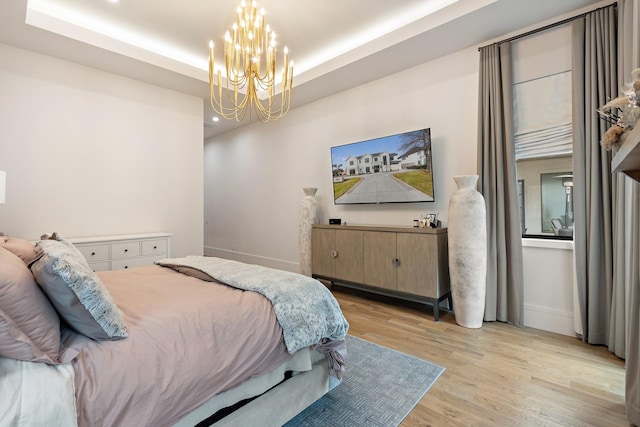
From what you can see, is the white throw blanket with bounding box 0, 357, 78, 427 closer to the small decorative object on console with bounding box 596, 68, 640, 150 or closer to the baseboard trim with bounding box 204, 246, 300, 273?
the small decorative object on console with bounding box 596, 68, 640, 150

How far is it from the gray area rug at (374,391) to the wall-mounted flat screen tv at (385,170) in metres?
1.79

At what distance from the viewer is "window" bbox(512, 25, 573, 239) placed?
8.98 ft

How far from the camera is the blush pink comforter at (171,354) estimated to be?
40.0 inches

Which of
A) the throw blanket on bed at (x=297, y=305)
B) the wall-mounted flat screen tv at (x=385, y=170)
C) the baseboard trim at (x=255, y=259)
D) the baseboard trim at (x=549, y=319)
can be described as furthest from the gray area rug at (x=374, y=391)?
the baseboard trim at (x=255, y=259)

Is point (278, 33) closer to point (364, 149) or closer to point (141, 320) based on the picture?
point (364, 149)

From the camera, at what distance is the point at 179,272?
2.27 m

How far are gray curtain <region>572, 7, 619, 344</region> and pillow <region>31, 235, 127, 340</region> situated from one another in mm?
3175

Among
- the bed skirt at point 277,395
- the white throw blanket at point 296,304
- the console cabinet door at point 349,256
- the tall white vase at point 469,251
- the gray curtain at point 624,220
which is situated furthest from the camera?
the console cabinet door at point 349,256

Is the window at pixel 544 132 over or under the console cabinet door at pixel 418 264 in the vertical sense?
over

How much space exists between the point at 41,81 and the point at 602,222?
5.36 meters

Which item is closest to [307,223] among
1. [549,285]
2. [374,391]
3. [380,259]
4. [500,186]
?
[380,259]

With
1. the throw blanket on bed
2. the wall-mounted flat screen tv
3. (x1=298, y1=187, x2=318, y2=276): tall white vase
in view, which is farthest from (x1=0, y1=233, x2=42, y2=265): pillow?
the wall-mounted flat screen tv

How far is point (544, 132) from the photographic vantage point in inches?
112

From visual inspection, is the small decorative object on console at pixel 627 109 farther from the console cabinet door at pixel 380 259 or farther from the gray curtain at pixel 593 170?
the console cabinet door at pixel 380 259
